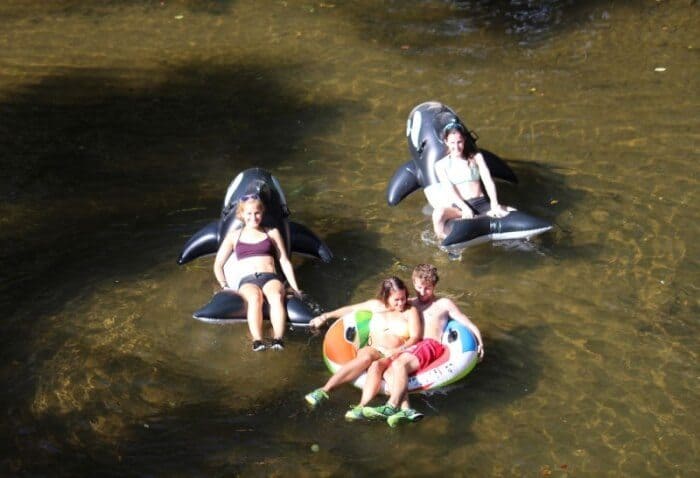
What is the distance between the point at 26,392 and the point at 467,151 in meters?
4.22

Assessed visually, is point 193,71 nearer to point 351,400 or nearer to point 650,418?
point 351,400

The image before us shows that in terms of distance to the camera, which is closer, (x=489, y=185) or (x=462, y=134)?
(x=489, y=185)

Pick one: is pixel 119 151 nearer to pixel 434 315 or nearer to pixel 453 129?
pixel 453 129

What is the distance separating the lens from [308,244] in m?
8.53

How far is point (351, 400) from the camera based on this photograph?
22.9 feet

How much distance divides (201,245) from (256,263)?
0.68 m

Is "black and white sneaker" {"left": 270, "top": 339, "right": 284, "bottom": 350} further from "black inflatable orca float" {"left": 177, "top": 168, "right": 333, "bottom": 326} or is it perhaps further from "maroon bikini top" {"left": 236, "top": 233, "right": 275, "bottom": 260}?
"maroon bikini top" {"left": 236, "top": 233, "right": 275, "bottom": 260}

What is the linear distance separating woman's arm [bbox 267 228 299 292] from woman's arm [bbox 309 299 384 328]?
52cm

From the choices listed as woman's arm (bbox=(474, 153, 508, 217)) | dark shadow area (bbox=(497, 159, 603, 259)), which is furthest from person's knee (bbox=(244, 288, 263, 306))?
dark shadow area (bbox=(497, 159, 603, 259))

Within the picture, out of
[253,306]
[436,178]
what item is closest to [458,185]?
[436,178]

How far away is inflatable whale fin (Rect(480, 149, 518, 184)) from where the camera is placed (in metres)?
9.45

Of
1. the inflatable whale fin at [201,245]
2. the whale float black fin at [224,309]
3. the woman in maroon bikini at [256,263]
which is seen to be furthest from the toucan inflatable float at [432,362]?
the inflatable whale fin at [201,245]

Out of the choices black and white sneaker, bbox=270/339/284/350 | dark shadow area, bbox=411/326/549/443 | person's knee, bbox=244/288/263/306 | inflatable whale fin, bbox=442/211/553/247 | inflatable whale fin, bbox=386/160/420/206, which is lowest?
dark shadow area, bbox=411/326/549/443

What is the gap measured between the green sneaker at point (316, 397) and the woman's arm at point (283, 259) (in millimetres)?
1194
